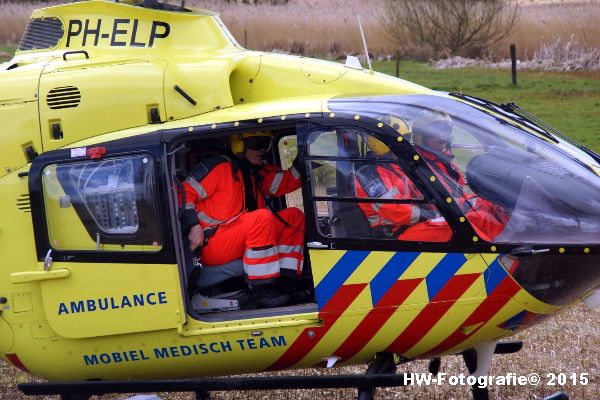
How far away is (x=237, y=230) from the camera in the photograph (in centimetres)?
542

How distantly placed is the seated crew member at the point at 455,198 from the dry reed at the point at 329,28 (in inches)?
829

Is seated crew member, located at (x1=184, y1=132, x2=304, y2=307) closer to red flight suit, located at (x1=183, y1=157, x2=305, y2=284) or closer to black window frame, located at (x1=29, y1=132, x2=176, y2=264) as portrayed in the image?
red flight suit, located at (x1=183, y1=157, x2=305, y2=284)

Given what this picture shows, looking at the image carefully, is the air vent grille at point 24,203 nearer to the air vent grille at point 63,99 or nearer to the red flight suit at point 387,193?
the air vent grille at point 63,99

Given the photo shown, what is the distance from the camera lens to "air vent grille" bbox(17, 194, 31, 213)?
5344mm

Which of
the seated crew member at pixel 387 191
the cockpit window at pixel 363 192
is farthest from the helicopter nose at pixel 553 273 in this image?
the seated crew member at pixel 387 191

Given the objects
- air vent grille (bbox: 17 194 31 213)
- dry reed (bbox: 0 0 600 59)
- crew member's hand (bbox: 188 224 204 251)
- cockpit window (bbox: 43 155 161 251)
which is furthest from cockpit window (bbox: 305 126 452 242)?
dry reed (bbox: 0 0 600 59)

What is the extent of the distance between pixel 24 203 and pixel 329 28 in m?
23.2

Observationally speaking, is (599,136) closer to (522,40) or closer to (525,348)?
(522,40)

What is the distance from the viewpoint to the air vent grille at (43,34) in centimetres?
621

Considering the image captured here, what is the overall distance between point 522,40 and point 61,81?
23327mm

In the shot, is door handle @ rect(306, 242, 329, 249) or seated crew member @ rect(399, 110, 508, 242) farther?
door handle @ rect(306, 242, 329, 249)

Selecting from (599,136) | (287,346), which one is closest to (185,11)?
(287,346)

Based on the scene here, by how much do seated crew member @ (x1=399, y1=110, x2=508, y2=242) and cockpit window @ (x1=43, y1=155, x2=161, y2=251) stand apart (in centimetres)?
155

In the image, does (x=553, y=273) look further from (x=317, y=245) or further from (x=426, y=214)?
(x=317, y=245)
